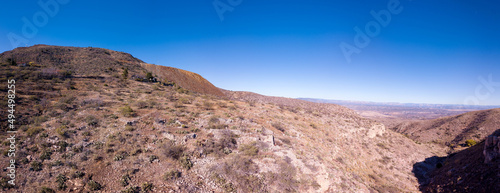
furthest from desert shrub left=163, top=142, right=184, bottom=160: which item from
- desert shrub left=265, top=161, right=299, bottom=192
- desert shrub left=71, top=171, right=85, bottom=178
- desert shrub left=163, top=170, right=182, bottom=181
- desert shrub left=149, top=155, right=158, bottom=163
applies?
desert shrub left=265, top=161, right=299, bottom=192

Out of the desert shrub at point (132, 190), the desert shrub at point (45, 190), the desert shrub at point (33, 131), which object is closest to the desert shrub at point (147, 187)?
the desert shrub at point (132, 190)

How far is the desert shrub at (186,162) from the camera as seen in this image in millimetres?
8703

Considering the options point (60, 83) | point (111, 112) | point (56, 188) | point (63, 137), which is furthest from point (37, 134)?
point (60, 83)

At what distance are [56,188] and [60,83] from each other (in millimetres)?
17004

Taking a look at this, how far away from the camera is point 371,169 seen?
13898 mm

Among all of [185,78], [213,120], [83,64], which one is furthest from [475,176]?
[83,64]

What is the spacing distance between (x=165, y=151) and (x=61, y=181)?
3.90 m

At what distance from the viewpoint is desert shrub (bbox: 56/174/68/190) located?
6.58 meters

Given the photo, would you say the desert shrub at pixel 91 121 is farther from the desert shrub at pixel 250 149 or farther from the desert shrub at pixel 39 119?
the desert shrub at pixel 250 149

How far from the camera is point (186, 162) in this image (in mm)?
8930

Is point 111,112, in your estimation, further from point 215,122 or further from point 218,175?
point 218,175

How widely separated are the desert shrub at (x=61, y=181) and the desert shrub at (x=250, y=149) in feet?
26.0

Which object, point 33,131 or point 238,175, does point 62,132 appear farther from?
point 238,175

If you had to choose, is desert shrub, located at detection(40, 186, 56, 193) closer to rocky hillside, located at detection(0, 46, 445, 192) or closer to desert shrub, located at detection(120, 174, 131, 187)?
rocky hillside, located at detection(0, 46, 445, 192)
